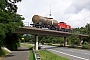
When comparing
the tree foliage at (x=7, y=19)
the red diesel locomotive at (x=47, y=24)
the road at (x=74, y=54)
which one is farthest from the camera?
the red diesel locomotive at (x=47, y=24)

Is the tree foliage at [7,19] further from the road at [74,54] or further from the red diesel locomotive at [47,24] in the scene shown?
the red diesel locomotive at [47,24]

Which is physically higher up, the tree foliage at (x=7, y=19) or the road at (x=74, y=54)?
the tree foliage at (x=7, y=19)

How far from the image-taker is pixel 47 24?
5428 cm

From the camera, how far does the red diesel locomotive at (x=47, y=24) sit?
50.4 meters

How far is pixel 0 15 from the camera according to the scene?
70.5 ft

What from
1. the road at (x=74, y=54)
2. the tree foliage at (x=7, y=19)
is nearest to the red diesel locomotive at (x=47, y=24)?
the road at (x=74, y=54)

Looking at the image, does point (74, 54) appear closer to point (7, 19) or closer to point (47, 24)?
point (7, 19)

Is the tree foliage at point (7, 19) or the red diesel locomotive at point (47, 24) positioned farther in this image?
the red diesel locomotive at point (47, 24)

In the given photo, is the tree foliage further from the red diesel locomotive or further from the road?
the red diesel locomotive

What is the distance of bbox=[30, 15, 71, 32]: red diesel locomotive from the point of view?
1983 inches

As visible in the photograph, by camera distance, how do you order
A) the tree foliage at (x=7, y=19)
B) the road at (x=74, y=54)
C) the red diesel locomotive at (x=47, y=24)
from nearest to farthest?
the tree foliage at (x=7, y=19)
the road at (x=74, y=54)
the red diesel locomotive at (x=47, y=24)

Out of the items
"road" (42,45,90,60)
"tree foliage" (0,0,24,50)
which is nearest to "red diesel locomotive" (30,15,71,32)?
"road" (42,45,90,60)

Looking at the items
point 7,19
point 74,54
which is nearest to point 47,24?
point 74,54

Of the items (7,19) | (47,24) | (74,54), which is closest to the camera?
(7,19)
